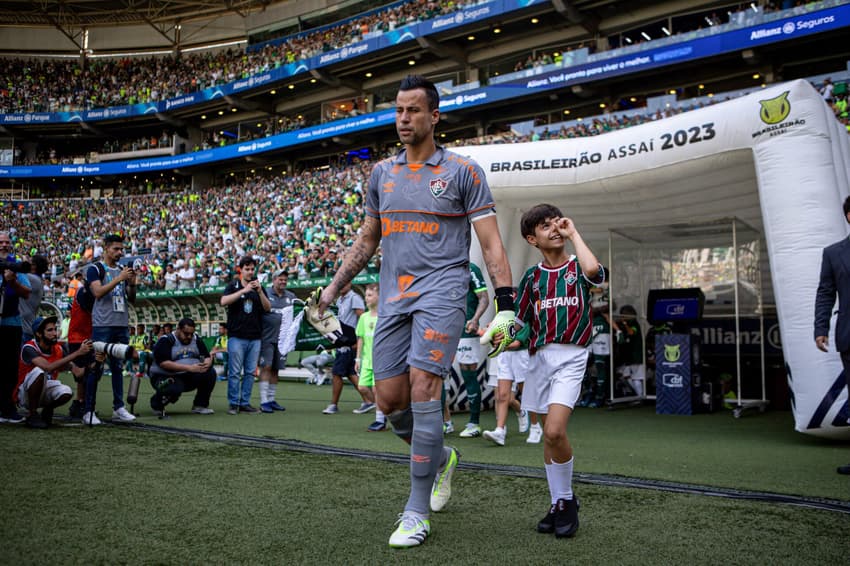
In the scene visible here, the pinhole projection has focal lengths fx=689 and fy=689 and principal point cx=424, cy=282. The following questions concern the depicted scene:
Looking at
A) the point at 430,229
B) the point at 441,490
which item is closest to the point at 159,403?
the point at 441,490

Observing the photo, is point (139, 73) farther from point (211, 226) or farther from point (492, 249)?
point (492, 249)

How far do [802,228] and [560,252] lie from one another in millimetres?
3463

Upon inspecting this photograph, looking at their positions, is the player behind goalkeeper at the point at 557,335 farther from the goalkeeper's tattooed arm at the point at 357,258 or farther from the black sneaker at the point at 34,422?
the black sneaker at the point at 34,422

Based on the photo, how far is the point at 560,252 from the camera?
362 centimetres

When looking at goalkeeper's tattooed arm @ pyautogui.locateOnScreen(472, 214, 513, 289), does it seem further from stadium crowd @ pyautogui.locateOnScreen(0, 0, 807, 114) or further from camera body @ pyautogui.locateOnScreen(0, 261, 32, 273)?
stadium crowd @ pyautogui.locateOnScreen(0, 0, 807, 114)

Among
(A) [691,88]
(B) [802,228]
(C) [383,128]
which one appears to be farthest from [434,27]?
(B) [802,228]

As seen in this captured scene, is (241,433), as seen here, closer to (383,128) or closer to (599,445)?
(599,445)

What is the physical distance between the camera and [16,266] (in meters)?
6.82

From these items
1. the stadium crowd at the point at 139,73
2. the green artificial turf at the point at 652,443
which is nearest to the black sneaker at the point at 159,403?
the green artificial turf at the point at 652,443

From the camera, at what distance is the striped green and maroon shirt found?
11.2 ft

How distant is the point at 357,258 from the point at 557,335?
1.09 metres

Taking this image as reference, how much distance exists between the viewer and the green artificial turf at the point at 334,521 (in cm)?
269

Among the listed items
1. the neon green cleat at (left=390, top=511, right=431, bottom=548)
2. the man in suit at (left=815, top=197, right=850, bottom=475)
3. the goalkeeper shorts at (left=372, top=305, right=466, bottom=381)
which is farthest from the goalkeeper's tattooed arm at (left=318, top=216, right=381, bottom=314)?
the man in suit at (left=815, top=197, right=850, bottom=475)

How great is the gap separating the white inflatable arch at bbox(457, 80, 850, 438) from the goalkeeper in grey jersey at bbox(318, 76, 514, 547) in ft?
13.1
